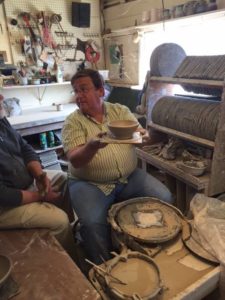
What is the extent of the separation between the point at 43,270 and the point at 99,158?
2.37 feet

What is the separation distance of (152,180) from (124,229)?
0.56 m

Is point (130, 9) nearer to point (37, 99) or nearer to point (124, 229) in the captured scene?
point (37, 99)

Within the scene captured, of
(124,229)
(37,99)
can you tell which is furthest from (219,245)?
(37,99)

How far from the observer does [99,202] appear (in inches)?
61.7

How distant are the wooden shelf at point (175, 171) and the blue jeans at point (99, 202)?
0.68 feet

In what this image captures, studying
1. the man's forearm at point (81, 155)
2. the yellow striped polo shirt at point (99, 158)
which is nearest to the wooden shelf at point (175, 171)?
the yellow striped polo shirt at point (99, 158)

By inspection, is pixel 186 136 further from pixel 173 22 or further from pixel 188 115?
pixel 173 22

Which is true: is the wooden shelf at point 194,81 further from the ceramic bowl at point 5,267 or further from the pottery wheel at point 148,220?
the ceramic bowl at point 5,267

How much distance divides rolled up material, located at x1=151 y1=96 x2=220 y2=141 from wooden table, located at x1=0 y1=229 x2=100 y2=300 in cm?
115

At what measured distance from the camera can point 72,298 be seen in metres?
→ 0.95

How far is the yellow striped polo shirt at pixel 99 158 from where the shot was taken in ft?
5.36

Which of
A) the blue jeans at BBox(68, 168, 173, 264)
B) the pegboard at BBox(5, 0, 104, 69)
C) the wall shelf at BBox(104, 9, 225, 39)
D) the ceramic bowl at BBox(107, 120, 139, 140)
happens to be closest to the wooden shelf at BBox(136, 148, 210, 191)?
the blue jeans at BBox(68, 168, 173, 264)

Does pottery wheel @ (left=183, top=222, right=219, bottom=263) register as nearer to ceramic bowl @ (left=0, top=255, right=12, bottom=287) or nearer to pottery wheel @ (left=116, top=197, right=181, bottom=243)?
pottery wheel @ (left=116, top=197, right=181, bottom=243)

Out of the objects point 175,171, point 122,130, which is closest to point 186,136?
point 175,171
